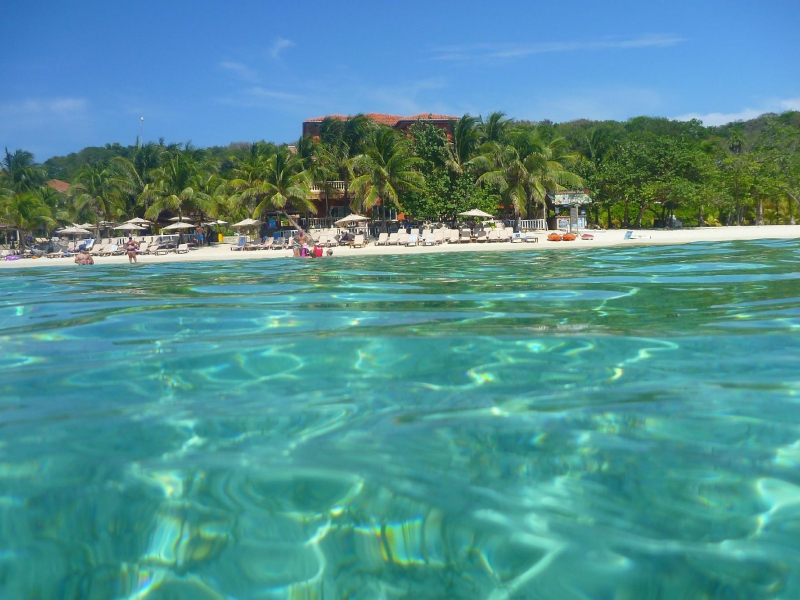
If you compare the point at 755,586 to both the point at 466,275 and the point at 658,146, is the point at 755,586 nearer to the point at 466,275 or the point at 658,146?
the point at 466,275

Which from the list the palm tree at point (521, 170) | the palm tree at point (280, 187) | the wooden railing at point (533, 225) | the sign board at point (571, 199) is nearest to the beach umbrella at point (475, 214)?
the palm tree at point (521, 170)

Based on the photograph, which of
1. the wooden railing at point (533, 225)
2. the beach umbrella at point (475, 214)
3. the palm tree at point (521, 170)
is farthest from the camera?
the wooden railing at point (533, 225)

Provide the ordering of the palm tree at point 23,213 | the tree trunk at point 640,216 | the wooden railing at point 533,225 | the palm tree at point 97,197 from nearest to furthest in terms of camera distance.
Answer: the palm tree at point 23,213 → the wooden railing at point 533,225 → the palm tree at point 97,197 → the tree trunk at point 640,216

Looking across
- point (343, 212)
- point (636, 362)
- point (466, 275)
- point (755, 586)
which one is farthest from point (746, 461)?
point (343, 212)

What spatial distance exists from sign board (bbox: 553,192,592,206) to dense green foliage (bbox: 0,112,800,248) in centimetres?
67

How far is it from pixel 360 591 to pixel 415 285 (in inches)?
304

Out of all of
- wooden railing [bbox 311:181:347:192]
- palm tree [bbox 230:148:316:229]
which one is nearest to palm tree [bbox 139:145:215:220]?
palm tree [bbox 230:148:316:229]

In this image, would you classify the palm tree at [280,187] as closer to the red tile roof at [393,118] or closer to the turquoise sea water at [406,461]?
the red tile roof at [393,118]

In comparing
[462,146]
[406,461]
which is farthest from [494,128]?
[406,461]

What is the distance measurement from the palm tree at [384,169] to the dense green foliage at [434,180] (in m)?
0.06

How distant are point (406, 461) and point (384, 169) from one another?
30195 millimetres

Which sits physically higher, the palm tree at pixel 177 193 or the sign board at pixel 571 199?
the palm tree at pixel 177 193

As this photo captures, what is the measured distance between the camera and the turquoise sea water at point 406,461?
7.50ft

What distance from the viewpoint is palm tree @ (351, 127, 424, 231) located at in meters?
32.4
